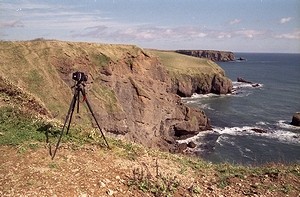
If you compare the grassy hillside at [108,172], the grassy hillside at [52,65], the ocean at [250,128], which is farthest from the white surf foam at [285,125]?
the grassy hillside at [108,172]

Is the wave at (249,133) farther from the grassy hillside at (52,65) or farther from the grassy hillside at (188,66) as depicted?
the grassy hillside at (188,66)

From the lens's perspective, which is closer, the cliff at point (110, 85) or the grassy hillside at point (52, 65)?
the grassy hillside at point (52, 65)

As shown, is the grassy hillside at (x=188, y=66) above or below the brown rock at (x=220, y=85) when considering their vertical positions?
above

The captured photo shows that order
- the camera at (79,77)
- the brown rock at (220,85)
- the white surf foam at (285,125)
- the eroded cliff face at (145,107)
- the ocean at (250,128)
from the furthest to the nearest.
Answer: the brown rock at (220,85) < the white surf foam at (285,125) < the ocean at (250,128) < the eroded cliff face at (145,107) < the camera at (79,77)

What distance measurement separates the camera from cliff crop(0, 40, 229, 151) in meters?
34.1

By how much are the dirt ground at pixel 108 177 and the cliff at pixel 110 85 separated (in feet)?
62.3

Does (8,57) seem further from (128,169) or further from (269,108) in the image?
(269,108)

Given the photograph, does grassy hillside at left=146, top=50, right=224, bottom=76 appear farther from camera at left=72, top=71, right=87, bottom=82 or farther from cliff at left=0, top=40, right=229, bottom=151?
camera at left=72, top=71, right=87, bottom=82

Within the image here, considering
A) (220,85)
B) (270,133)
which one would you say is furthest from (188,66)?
(270,133)

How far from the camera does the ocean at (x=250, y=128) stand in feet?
140

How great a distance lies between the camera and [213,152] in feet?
143

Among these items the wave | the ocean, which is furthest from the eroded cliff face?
the ocean

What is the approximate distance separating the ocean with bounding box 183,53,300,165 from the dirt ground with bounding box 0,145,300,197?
11851mm

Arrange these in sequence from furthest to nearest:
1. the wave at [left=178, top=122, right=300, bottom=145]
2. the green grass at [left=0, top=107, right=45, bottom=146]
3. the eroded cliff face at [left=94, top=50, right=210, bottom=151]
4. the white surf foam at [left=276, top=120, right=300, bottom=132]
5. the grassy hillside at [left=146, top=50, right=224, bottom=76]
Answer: the grassy hillside at [left=146, top=50, right=224, bottom=76] < the white surf foam at [left=276, top=120, right=300, bottom=132] < the wave at [left=178, top=122, right=300, bottom=145] < the eroded cliff face at [left=94, top=50, right=210, bottom=151] < the green grass at [left=0, top=107, right=45, bottom=146]
